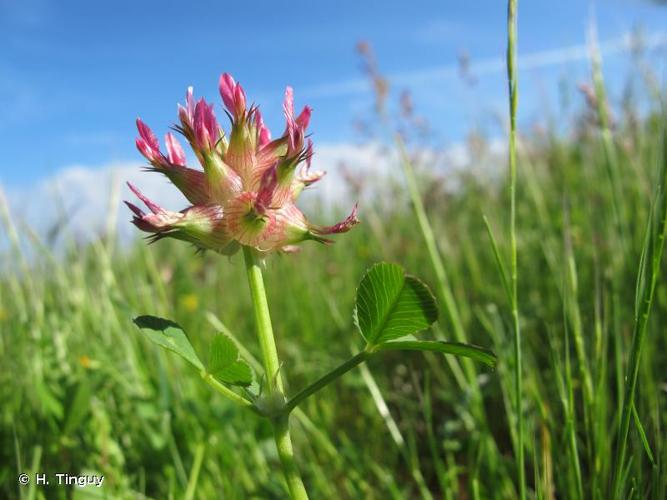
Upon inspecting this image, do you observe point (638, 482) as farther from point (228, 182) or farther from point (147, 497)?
point (147, 497)

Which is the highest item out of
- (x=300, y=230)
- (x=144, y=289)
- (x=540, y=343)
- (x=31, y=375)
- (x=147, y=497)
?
(x=300, y=230)

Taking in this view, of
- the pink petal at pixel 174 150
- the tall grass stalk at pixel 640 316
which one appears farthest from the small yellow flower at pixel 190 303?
the tall grass stalk at pixel 640 316

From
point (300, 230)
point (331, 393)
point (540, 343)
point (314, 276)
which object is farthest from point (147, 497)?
point (314, 276)

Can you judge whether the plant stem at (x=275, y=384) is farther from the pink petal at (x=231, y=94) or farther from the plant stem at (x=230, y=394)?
the pink petal at (x=231, y=94)

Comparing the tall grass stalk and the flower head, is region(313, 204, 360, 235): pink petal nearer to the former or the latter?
the flower head

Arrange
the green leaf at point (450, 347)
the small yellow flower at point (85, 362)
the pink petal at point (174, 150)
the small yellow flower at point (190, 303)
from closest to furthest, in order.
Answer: the green leaf at point (450, 347)
the pink petal at point (174, 150)
the small yellow flower at point (85, 362)
the small yellow flower at point (190, 303)

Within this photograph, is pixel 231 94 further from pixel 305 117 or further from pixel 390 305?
pixel 390 305
